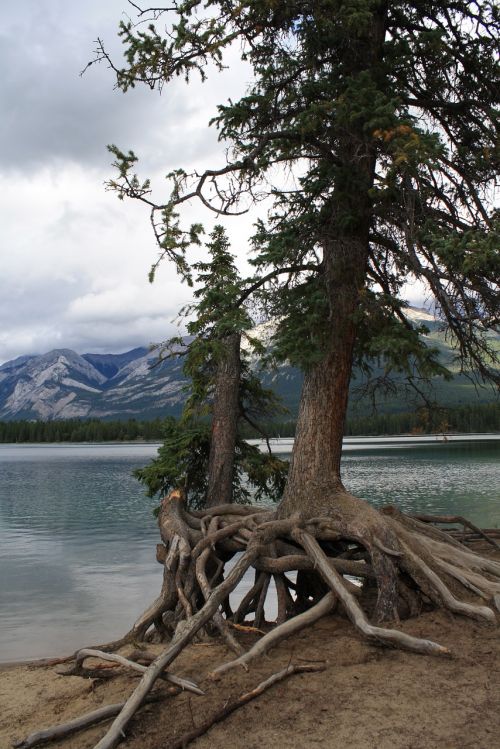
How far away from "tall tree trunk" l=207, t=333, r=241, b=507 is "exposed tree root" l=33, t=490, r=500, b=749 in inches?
112

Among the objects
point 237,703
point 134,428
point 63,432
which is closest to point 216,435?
point 237,703

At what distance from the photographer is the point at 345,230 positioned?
34.1 feet

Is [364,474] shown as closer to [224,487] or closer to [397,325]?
[224,487]

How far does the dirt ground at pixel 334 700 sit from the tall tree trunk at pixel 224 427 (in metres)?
5.75

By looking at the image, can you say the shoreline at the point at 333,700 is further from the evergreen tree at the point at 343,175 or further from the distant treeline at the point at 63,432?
the distant treeline at the point at 63,432

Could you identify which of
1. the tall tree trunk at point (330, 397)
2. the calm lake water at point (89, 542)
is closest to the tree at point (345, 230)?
the tall tree trunk at point (330, 397)

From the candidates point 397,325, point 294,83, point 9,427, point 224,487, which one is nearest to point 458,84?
point 294,83

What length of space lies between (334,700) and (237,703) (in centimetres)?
103

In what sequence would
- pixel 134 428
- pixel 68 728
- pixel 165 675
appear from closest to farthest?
1. pixel 68 728
2. pixel 165 675
3. pixel 134 428

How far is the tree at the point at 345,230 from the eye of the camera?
888cm

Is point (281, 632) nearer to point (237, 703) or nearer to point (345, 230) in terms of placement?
point (237, 703)

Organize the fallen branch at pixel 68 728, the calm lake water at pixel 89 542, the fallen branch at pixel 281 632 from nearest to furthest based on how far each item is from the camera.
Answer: the fallen branch at pixel 68 728 → the fallen branch at pixel 281 632 → the calm lake water at pixel 89 542

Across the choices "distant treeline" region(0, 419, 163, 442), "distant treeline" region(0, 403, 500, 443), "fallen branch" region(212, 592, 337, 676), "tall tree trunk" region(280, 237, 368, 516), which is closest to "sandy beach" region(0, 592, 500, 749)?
"fallen branch" region(212, 592, 337, 676)

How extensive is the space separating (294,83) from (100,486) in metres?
49.2
